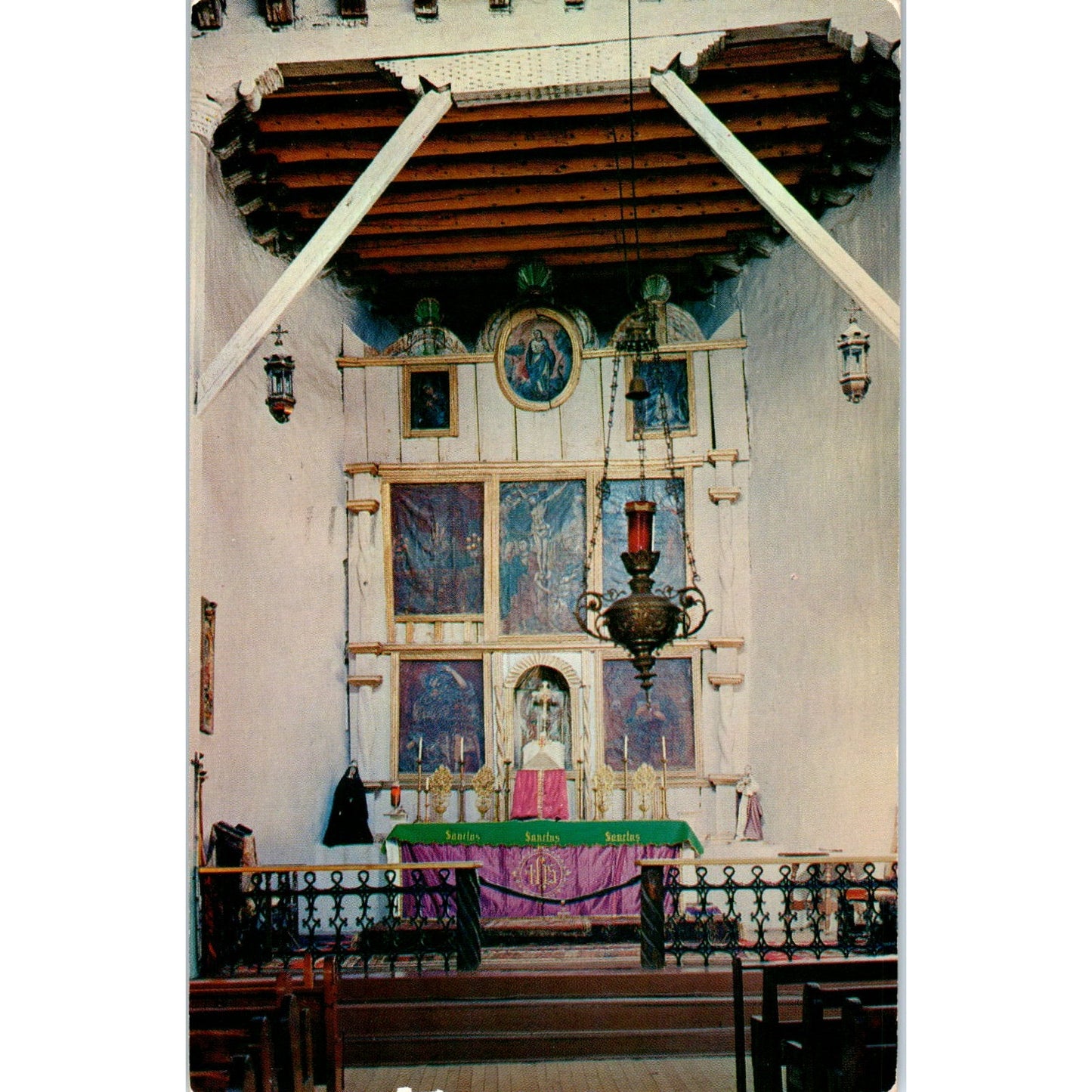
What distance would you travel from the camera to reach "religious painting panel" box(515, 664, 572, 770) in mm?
6246

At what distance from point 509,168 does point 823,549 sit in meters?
2.06

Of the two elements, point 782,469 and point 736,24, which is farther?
point 782,469

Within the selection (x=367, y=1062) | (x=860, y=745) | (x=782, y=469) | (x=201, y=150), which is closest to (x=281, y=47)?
(x=201, y=150)

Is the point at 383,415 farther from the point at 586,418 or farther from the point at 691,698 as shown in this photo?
the point at 691,698

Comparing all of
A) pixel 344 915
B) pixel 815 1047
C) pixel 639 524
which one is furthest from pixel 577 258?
pixel 815 1047

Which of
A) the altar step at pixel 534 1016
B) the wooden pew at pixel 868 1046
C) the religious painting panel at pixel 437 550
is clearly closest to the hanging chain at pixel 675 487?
the religious painting panel at pixel 437 550

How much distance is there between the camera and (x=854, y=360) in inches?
228

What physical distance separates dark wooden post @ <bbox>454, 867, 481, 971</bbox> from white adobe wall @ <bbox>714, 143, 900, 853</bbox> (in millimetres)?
1262

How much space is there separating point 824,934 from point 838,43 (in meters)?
3.53

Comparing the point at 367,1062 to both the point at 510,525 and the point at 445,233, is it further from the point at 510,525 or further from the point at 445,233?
the point at 445,233

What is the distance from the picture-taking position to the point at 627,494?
6160 millimetres

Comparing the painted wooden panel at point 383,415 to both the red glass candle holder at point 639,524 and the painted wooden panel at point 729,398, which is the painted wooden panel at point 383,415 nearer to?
the red glass candle holder at point 639,524

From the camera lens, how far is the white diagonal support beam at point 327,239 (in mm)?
5727

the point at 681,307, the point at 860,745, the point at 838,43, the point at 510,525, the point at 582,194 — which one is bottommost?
the point at 860,745
